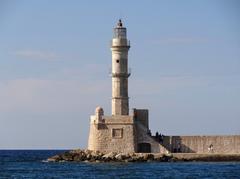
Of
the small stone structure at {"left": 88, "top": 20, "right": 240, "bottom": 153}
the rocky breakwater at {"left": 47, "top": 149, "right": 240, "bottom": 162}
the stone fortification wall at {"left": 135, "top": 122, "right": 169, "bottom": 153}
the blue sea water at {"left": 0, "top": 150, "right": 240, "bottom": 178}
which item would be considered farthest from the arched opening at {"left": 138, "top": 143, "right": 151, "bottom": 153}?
the blue sea water at {"left": 0, "top": 150, "right": 240, "bottom": 178}

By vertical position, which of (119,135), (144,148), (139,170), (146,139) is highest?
(119,135)

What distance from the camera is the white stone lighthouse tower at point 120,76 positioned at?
58.0 metres

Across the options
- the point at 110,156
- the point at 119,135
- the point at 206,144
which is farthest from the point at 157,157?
the point at 206,144

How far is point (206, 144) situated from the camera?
187 feet

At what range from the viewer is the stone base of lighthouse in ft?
187

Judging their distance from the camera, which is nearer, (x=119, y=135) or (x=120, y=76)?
(x=119, y=135)

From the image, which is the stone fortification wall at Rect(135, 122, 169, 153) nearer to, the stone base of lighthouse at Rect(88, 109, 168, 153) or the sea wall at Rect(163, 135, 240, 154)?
the stone base of lighthouse at Rect(88, 109, 168, 153)

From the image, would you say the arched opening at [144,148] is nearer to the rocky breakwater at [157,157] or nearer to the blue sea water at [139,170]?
the rocky breakwater at [157,157]

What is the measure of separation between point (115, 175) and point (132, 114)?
41.0 feet

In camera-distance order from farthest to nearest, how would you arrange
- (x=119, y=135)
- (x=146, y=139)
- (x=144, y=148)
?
(x=144, y=148)
(x=146, y=139)
(x=119, y=135)

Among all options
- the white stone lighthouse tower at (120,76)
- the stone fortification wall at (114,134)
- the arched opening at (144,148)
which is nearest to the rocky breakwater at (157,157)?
the stone fortification wall at (114,134)

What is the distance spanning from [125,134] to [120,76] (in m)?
4.24

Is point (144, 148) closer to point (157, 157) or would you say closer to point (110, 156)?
point (157, 157)

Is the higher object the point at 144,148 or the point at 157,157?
the point at 144,148
